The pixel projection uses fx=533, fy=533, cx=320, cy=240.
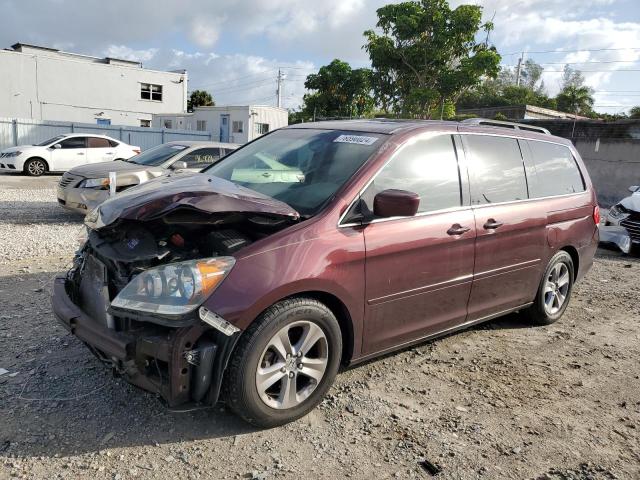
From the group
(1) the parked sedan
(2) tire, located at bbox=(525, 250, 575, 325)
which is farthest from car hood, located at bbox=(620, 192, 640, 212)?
(2) tire, located at bbox=(525, 250, 575, 325)

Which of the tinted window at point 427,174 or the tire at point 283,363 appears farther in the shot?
the tinted window at point 427,174

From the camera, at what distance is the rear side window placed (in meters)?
4.88

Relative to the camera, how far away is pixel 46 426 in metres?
3.03

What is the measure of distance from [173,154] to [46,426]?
7.43 meters

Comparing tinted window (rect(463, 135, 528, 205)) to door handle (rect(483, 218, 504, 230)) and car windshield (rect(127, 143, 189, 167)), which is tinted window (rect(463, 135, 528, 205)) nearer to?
door handle (rect(483, 218, 504, 230))

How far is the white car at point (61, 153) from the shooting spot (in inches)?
683

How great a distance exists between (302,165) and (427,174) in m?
0.92

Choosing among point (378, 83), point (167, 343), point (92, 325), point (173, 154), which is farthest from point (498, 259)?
point (378, 83)

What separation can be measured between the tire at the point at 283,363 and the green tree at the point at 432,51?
62.9 ft

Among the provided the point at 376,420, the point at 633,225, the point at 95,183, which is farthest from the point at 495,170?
the point at 95,183

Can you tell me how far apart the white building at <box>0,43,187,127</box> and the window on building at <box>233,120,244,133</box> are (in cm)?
1141

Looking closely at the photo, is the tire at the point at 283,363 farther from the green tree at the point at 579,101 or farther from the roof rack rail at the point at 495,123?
the green tree at the point at 579,101

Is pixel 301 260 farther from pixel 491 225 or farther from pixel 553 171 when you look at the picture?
pixel 553 171

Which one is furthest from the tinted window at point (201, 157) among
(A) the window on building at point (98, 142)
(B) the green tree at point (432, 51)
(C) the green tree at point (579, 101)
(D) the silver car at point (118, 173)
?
(C) the green tree at point (579, 101)
